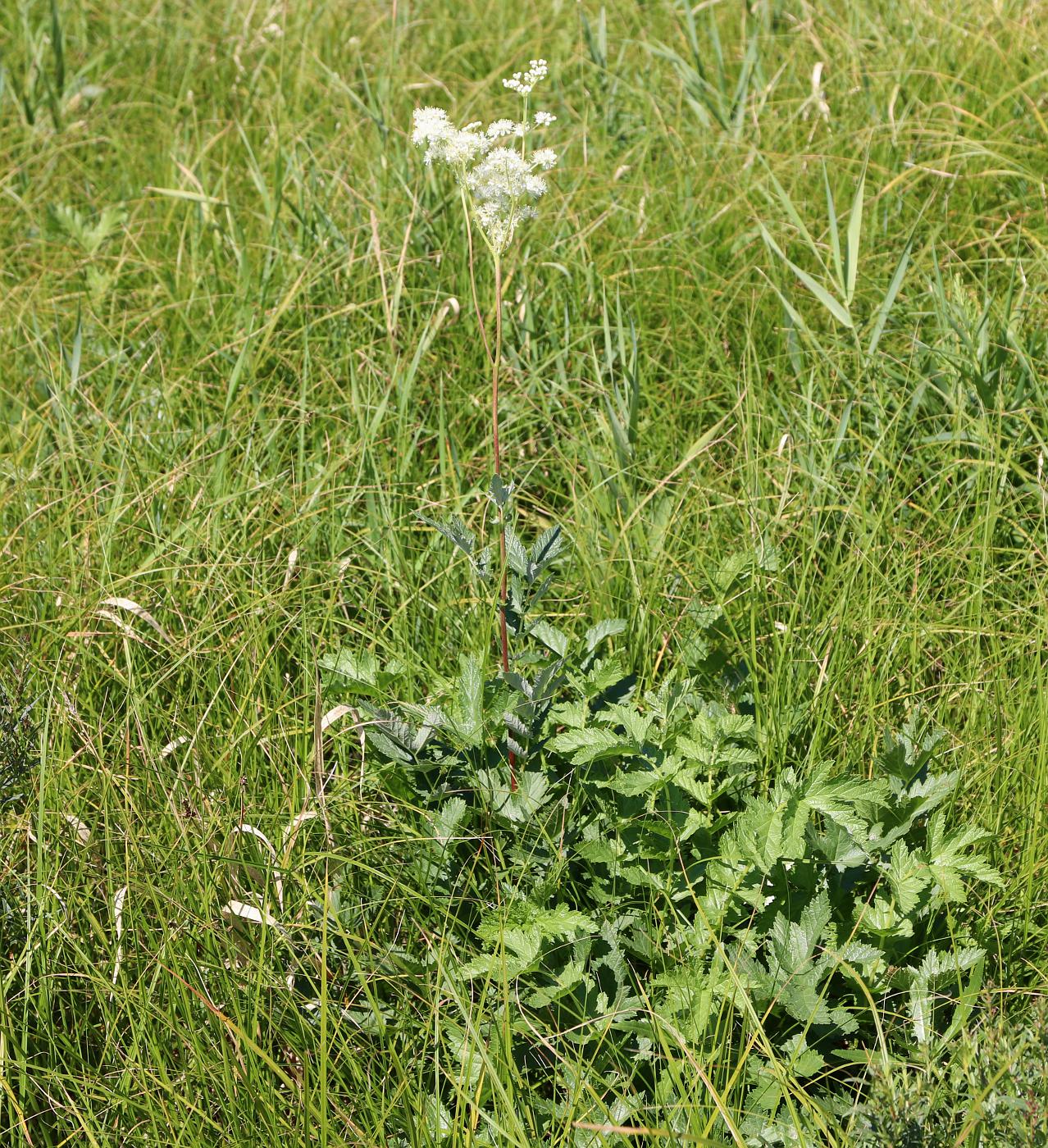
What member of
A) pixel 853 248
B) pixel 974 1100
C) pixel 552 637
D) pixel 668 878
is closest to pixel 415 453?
pixel 552 637

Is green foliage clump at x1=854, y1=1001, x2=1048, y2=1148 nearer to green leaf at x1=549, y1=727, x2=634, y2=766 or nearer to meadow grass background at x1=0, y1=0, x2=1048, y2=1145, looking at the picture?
meadow grass background at x1=0, y1=0, x2=1048, y2=1145

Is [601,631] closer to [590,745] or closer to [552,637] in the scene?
[552,637]

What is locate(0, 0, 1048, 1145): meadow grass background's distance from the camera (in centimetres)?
160

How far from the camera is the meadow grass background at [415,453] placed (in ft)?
Result: 5.24

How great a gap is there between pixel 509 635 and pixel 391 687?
0.23 metres

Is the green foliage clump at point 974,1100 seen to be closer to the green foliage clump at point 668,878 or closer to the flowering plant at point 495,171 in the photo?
the green foliage clump at point 668,878

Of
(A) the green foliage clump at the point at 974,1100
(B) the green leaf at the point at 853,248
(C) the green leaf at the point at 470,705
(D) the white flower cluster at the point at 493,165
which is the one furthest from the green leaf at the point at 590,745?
(B) the green leaf at the point at 853,248

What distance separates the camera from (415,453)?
2.49 metres

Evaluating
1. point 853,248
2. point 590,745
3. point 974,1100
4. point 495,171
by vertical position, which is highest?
point 495,171

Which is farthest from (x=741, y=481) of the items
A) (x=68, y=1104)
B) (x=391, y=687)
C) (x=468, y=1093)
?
(x=68, y=1104)

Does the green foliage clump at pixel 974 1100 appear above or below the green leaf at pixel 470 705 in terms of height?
below

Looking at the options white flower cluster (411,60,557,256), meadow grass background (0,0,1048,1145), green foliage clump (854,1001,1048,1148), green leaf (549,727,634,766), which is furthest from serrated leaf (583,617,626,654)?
green foliage clump (854,1001,1048,1148)

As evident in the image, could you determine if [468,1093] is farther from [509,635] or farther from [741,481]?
[741,481]

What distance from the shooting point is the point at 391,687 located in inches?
76.1
